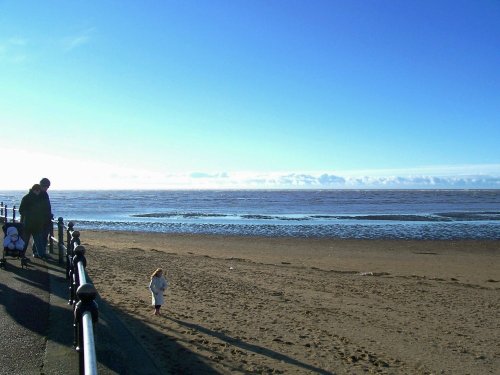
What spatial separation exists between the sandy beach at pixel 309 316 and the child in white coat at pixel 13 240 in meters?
1.70

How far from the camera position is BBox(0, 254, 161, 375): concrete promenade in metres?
4.54

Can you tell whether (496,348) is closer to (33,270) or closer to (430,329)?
(430,329)

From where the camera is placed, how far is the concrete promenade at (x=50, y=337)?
4543 millimetres

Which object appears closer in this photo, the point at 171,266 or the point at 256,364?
the point at 256,364

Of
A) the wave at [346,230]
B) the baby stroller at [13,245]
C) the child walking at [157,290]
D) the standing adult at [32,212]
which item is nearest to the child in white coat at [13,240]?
the baby stroller at [13,245]

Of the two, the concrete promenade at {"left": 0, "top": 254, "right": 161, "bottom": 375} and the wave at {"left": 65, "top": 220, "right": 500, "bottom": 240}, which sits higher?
the concrete promenade at {"left": 0, "top": 254, "right": 161, "bottom": 375}

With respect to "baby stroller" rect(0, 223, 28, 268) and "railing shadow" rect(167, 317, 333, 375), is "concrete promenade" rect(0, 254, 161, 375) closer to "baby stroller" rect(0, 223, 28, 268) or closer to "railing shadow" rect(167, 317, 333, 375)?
"railing shadow" rect(167, 317, 333, 375)

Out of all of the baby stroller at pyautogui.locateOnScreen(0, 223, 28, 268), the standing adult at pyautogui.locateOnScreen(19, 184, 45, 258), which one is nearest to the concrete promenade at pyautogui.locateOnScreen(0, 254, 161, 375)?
the baby stroller at pyautogui.locateOnScreen(0, 223, 28, 268)

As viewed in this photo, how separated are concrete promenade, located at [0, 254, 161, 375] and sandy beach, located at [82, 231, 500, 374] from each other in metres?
0.40

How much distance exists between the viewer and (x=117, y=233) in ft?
93.1

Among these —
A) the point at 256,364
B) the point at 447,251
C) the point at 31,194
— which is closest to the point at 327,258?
the point at 447,251

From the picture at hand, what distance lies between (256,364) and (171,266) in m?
8.30

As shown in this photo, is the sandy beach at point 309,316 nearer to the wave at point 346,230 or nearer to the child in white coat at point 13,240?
the child in white coat at point 13,240

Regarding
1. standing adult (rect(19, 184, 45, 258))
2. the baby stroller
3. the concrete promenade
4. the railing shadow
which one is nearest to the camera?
the concrete promenade
